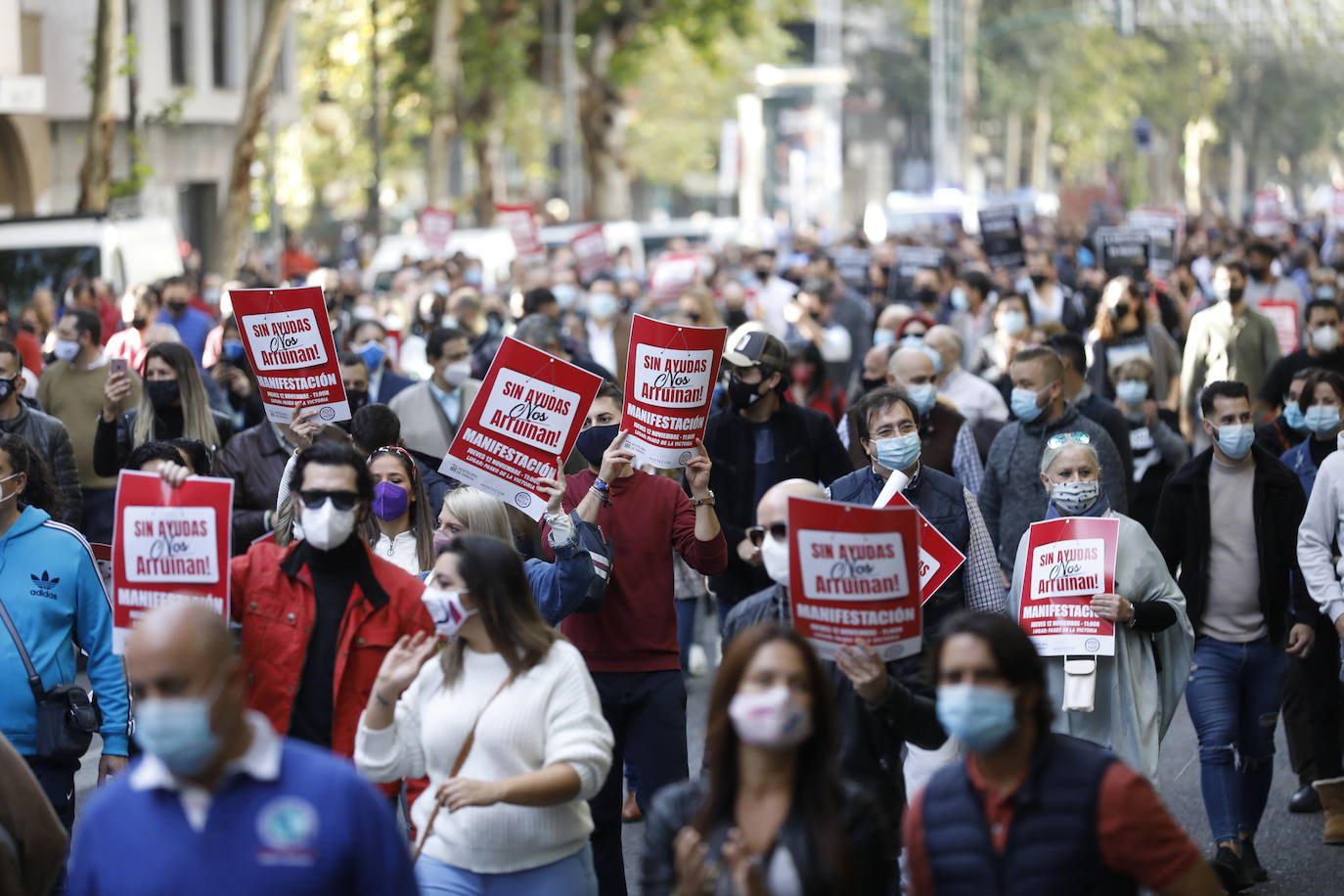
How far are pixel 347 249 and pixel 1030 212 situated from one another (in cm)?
1613

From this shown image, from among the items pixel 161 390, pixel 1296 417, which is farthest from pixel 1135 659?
pixel 161 390

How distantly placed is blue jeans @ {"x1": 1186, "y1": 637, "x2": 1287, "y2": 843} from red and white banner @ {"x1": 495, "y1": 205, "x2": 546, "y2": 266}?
51.3 feet

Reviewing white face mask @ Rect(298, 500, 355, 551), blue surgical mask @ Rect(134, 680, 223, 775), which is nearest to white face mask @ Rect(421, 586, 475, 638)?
white face mask @ Rect(298, 500, 355, 551)

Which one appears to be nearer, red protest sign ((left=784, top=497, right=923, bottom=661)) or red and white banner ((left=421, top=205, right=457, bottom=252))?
red protest sign ((left=784, top=497, right=923, bottom=661))

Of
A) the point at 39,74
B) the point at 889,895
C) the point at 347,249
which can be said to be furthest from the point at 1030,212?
the point at 889,895

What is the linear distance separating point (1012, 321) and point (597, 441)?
6367 millimetres

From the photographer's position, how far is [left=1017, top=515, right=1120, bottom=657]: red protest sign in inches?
266

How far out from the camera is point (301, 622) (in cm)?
546

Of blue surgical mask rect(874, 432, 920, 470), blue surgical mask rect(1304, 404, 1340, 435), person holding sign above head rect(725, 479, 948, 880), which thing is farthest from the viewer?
blue surgical mask rect(1304, 404, 1340, 435)

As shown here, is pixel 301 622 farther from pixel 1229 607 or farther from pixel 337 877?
pixel 1229 607

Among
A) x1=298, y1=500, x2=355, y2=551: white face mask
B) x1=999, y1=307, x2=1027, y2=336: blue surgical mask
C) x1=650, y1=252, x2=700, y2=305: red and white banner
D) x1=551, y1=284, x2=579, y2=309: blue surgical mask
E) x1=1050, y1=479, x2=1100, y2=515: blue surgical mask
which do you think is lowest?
x1=1050, y1=479, x2=1100, y2=515: blue surgical mask

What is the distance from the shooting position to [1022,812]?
429 centimetres

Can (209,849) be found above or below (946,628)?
below

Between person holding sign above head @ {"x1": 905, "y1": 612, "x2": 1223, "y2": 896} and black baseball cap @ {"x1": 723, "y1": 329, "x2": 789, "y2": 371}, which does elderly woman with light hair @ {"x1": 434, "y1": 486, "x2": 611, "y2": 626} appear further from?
person holding sign above head @ {"x1": 905, "y1": 612, "x2": 1223, "y2": 896}
